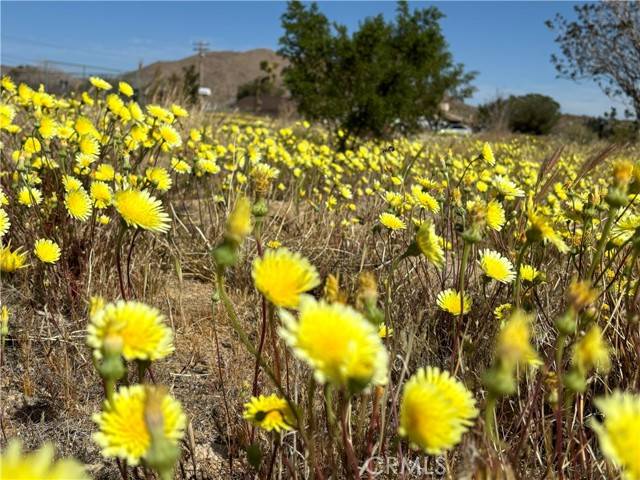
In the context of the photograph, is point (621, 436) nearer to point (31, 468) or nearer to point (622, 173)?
point (31, 468)

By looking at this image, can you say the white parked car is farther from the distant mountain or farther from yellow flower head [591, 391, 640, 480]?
the distant mountain

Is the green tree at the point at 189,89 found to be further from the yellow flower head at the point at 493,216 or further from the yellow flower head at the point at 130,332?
the yellow flower head at the point at 130,332

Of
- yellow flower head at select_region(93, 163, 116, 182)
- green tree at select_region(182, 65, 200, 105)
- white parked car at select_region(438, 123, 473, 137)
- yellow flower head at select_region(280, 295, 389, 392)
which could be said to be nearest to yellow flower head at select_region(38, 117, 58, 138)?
yellow flower head at select_region(93, 163, 116, 182)

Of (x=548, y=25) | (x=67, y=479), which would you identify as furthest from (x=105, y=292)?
(x=548, y=25)

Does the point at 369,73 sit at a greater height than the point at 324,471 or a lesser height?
greater

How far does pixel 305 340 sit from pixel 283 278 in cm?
14

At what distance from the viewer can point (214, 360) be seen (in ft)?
6.53

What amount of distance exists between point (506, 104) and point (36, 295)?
21.5 metres

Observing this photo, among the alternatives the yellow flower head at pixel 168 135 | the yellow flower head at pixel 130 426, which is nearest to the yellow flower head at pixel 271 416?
the yellow flower head at pixel 130 426

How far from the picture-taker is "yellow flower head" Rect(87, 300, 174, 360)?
2.31 ft

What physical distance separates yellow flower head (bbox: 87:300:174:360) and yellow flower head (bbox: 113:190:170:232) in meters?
0.39

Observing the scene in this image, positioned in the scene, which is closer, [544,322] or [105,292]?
[544,322]

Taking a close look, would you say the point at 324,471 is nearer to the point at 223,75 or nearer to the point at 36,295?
the point at 36,295

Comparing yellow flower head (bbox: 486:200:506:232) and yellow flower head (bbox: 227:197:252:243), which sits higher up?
yellow flower head (bbox: 227:197:252:243)
